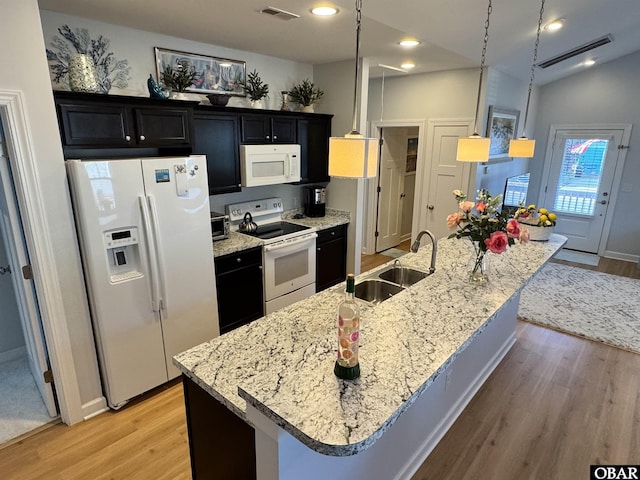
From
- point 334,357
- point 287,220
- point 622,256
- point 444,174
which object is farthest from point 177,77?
point 622,256

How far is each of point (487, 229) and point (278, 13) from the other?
6.51ft

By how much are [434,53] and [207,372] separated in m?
3.66

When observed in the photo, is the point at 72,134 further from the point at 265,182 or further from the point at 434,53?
the point at 434,53

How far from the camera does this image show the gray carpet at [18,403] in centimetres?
247

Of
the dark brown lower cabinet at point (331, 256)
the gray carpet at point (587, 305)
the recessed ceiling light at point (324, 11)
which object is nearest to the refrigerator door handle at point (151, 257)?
the recessed ceiling light at point (324, 11)

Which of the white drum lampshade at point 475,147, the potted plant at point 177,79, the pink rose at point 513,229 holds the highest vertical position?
the potted plant at point 177,79

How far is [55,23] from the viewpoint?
2545mm

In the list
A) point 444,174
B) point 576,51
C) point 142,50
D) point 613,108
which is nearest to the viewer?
point 142,50

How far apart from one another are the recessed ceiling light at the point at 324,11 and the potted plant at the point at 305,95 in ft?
4.88

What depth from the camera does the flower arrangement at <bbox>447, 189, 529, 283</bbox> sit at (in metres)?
2.14

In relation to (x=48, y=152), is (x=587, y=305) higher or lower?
lower

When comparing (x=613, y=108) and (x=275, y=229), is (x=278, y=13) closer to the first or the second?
(x=275, y=229)

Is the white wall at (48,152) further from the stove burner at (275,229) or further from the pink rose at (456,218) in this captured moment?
the pink rose at (456,218)

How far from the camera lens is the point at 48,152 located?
2.13 m
